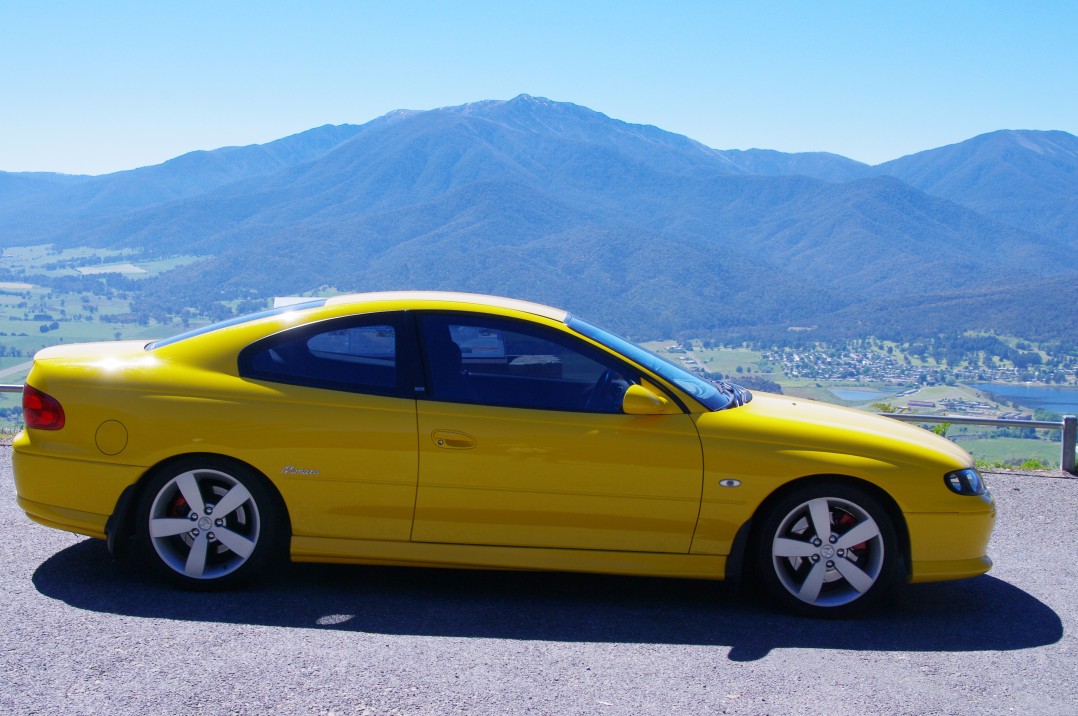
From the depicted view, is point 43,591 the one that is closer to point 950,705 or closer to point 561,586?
point 561,586

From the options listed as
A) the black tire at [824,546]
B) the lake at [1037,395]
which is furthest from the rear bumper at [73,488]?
the lake at [1037,395]

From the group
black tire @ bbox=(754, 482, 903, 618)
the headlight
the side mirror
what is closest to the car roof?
the side mirror

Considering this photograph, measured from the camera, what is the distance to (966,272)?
186125 millimetres

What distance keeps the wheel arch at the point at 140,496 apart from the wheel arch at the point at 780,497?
6.79 feet

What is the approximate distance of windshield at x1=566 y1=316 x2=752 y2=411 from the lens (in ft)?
15.5

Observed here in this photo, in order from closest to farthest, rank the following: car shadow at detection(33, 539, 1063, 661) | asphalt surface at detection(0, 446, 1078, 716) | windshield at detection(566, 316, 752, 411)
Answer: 1. asphalt surface at detection(0, 446, 1078, 716)
2. car shadow at detection(33, 539, 1063, 661)
3. windshield at detection(566, 316, 752, 411)

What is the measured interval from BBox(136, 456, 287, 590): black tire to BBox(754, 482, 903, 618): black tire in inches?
90.4

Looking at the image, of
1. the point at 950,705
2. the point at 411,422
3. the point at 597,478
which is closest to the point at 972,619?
the point at 950,705

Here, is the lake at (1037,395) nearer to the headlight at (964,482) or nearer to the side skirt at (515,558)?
the headlight at (964,482)

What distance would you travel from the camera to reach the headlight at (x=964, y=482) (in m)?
4.59

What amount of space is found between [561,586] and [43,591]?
2.43 metres

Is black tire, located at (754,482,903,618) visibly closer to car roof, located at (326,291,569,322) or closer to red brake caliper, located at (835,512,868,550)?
red brake caliper, located at (835,512,868,550)

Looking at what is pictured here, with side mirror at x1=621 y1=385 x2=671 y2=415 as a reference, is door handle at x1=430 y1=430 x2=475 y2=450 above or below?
below

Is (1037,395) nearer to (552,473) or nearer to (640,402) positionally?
(640,402)
